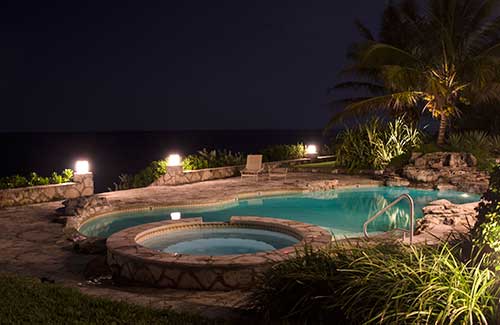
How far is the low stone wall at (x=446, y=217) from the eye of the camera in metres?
8.34

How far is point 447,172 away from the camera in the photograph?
15.3 metres

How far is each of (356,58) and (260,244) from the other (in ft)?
50.7

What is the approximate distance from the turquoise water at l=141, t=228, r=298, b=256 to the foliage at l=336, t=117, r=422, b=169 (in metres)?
9.73

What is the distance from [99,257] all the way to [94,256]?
22.8 inches

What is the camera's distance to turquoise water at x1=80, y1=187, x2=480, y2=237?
10117 millimetres

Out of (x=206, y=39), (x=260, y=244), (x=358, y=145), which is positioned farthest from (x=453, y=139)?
(x=206, y=39)

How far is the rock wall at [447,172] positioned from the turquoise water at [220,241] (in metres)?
Result: 8.18

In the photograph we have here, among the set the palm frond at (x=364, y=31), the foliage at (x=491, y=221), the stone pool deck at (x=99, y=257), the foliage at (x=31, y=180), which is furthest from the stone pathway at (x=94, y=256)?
the palm frond at (x=364, y=31)

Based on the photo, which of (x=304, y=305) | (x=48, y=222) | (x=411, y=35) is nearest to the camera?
(x=304, y=305)

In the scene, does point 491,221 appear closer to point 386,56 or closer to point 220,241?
point 220,241

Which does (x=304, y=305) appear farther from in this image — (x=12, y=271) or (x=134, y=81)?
(x=134, y=81)

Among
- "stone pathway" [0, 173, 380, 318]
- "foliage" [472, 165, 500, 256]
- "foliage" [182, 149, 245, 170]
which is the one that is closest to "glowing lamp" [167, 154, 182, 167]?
"stone pathway" [0, 173, 380, 318]

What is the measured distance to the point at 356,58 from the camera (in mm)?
21656

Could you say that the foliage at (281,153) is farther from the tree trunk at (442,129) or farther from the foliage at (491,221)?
the foliage at (491,221)
